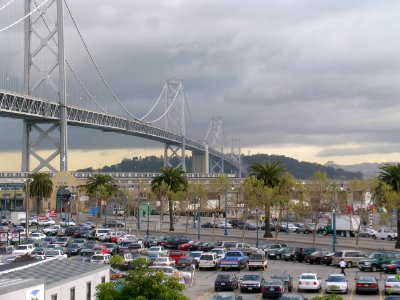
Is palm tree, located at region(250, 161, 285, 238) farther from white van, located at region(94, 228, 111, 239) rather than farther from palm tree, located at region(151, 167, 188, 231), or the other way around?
white van, located at region(94, 228, 111, 239)

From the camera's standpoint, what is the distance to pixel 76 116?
128000 millimetres

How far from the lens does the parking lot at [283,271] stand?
1565 inches

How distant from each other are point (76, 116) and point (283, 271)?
81.4 meters

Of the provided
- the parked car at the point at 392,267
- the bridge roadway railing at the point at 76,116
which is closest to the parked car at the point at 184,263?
the parked car at the point at 392,267

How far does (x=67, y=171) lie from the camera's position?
404 ft

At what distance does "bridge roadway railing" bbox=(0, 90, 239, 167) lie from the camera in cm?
10731

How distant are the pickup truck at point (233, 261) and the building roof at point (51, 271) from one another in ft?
61.1

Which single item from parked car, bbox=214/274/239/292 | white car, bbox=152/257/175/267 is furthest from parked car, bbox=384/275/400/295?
white car, bbox=152/257/175/267

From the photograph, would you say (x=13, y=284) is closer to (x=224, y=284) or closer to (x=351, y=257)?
(x=224, y=284)

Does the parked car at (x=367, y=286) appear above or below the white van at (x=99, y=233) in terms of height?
below

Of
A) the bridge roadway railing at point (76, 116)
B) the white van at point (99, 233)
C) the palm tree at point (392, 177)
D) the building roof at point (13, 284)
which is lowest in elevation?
the building roof at point (13, 284)

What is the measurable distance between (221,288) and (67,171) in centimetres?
8451

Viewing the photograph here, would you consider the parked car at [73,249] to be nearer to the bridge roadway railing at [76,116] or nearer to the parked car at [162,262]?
the parked car at [162,262]

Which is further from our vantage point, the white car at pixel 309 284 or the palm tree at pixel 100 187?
the palm tree at pixel 100 187
